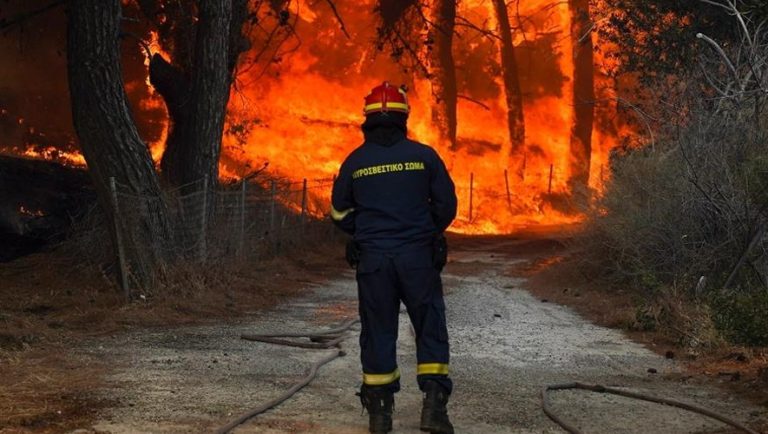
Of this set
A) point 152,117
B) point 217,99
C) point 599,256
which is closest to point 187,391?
point 217,99

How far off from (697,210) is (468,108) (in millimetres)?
31746

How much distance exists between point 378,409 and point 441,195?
1265mm

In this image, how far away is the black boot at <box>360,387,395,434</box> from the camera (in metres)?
5.68

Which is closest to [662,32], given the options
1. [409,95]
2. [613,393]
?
[613,393]

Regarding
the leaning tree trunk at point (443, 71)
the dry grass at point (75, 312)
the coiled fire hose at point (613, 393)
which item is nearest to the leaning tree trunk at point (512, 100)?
the leaning tree trunk at point (443, 71)

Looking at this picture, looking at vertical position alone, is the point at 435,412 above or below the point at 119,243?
below

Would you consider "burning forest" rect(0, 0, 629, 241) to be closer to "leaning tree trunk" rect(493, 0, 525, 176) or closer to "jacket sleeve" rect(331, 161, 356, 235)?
"leaning tree trunk" rect(493, 0, 525, 176)

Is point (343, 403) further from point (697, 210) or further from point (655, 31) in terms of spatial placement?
point (655, 31)

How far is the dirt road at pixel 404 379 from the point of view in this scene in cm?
608

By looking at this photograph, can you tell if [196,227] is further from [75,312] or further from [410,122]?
[410,122]

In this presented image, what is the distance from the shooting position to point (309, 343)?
917 cm

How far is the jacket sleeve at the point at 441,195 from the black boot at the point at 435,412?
0.92m

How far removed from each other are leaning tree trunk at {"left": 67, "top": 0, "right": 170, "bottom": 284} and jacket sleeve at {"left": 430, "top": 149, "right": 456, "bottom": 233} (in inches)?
264

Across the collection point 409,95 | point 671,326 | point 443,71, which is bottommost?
point 671,326
